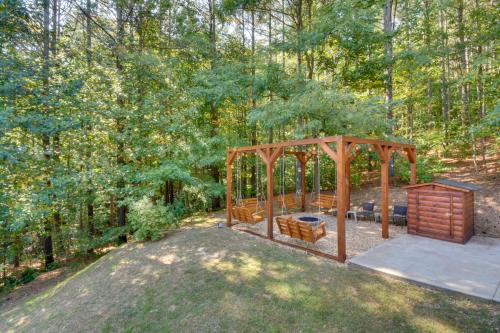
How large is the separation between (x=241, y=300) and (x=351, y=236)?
14.5 ft

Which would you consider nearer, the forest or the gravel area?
the gravel area

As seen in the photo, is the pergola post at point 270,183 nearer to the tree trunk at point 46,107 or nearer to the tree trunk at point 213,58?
the tree trunk at point 213,58

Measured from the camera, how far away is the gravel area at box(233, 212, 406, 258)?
645cm

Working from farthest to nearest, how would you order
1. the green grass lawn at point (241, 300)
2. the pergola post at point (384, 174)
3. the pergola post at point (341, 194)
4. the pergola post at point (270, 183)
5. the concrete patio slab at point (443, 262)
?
the pergola post at point (270, 183), the pergola post at point (384, 174), the pergola post at point (341, 194), the concrete patio slab at point (443, 262), the green grass lawn at point (241, 300)

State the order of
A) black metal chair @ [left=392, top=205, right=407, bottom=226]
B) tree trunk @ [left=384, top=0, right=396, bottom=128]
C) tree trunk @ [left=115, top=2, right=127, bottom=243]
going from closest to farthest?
black metal chair @ [left=392, top=205, right=407, bottom=226]
tree trunk @ [left=115, top=2, right=127, bottom=243]
tree trunk @ [left=384, top=0, right=396, bottom=128]

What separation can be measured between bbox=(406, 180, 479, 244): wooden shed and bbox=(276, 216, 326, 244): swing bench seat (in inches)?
113

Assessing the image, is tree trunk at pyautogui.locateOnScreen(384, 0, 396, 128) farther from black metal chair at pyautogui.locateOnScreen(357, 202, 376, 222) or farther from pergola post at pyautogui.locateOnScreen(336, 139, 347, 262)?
pergola post at pyautogui.locateOnScreen(336, 139, 347, 262)

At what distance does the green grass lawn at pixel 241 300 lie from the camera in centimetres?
364

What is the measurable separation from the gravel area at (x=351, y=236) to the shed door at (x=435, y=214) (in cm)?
81

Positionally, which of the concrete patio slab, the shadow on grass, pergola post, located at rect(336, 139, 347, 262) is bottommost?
the shadow on grass

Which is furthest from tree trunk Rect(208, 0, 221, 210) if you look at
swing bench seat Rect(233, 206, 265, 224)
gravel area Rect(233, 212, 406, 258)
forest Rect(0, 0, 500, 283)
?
gravel area Rect(233, 212, 406, 258)

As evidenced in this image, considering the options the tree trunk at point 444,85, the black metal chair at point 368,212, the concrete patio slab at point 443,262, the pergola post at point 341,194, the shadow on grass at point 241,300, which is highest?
the tree trunk at point 444,85

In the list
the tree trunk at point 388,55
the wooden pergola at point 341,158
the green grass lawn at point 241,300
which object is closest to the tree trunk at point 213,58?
the wooden pergola at point 341,158

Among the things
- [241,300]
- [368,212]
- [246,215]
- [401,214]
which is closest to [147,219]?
[246,215]
